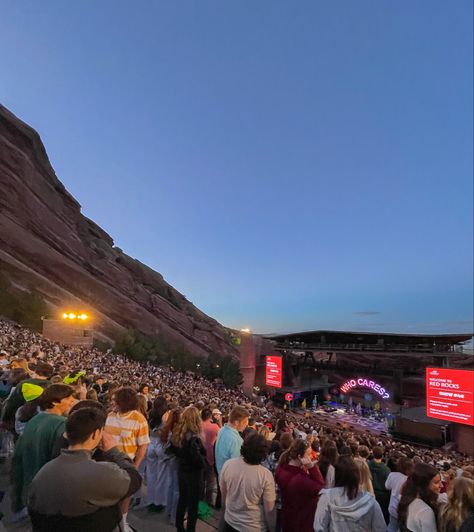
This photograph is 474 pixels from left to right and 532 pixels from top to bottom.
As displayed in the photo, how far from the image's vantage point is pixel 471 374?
66.7ft

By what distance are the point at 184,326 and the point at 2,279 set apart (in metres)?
22.2

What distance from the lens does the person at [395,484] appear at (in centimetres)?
383

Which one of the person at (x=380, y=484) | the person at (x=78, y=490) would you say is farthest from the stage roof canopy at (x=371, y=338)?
the person at (x=78, y=490)

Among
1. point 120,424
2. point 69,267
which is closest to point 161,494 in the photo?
point 120,424

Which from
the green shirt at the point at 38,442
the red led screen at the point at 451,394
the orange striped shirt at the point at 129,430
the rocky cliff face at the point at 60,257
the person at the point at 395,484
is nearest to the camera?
the green shirt at the point at 38,442

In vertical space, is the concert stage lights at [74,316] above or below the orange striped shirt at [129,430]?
above

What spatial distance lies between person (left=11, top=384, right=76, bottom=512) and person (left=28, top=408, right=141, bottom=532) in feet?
3.90

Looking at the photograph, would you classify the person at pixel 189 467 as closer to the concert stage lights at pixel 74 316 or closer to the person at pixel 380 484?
the person at pixel 380 484

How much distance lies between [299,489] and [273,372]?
3195 cm

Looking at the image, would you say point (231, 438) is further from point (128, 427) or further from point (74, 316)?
point (74, 316)

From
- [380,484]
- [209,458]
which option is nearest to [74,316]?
[209,458]

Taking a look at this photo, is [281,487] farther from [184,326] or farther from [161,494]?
[184,326]

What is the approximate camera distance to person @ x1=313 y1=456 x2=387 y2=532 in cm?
286

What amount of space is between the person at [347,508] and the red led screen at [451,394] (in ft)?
71.4
